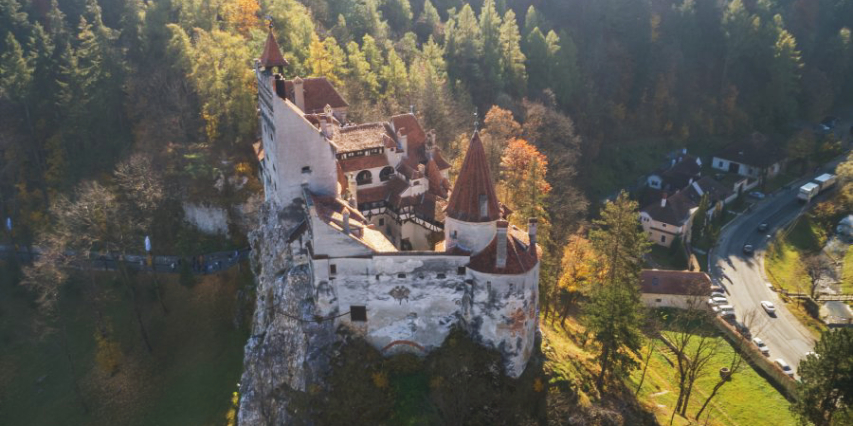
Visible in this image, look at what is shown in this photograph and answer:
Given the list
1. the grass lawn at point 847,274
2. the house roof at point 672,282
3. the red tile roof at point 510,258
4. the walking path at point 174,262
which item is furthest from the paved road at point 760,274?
the walking path at point 174,262

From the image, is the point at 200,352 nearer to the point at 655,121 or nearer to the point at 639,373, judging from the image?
the point at 639,373

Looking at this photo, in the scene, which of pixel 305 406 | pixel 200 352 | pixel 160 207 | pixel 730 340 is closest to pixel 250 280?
pixel 200 352

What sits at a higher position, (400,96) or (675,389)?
(400,96)

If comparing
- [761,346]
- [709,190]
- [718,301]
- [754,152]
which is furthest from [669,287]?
[754,152]

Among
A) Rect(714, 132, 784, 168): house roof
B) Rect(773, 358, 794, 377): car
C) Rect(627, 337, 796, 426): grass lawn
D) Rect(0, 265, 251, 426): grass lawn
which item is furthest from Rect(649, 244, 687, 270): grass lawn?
Rect(0, 265, 251, 426): grass lawn

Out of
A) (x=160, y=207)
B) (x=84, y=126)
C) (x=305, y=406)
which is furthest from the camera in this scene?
(x=84, y=126)

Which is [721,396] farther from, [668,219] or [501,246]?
[668,219]
